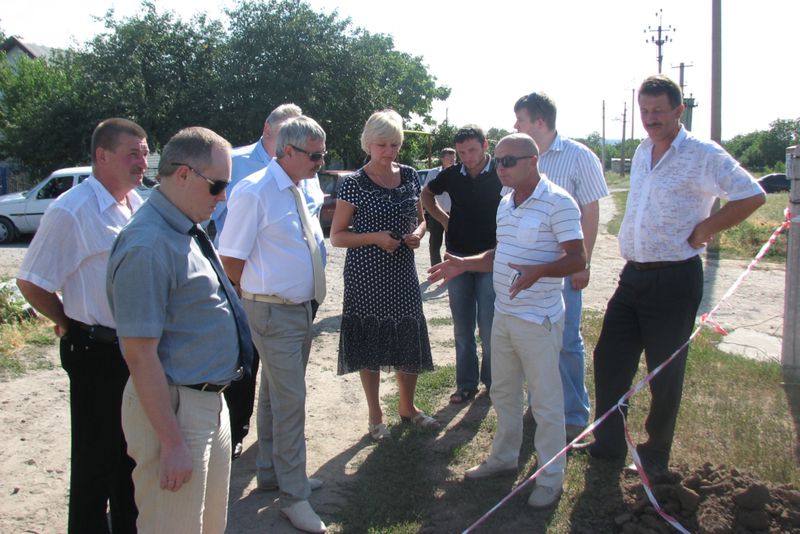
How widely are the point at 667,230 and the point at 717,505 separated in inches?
55.2

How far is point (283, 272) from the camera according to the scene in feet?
11.3

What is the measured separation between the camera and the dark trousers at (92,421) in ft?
9.70

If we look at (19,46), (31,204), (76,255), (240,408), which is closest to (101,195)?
(76,255)

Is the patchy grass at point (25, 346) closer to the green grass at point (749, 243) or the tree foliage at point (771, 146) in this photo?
the green grass at point (749, 243)

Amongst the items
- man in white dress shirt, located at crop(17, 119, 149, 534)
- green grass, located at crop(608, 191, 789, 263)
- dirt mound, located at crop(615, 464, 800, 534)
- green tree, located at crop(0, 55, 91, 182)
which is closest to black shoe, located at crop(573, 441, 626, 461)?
dirt mound, located at crop(615, 464, 800, 534)

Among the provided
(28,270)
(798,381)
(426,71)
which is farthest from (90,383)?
(426,71)

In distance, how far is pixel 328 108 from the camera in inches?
910

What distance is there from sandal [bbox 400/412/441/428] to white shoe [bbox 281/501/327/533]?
135cm

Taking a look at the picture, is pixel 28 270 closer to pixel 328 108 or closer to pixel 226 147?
pixel 226 147

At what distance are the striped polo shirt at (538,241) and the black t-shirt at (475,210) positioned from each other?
3.97ft

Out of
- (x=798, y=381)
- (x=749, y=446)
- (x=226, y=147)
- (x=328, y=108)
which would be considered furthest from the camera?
(x=328, y=108)

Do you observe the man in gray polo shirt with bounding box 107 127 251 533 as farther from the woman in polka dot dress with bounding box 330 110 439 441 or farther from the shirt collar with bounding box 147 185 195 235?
the woman in polka dot dress with bounding box 330 110 439 441

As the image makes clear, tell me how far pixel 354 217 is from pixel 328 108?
19.6 metres

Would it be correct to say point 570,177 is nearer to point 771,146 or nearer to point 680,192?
point 680,192
